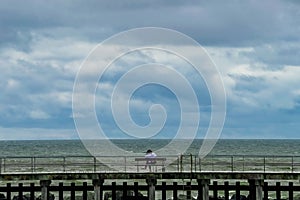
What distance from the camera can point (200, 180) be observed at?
5622cm

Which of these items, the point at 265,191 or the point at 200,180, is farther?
the point at 265,191

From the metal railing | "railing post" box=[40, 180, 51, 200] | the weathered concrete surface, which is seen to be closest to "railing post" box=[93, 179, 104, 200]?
the weathered concrete surface

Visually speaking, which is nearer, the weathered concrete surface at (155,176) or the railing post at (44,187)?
the weathered concrete surface at (155,176)

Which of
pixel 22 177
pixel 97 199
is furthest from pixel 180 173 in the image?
pixel 22 177

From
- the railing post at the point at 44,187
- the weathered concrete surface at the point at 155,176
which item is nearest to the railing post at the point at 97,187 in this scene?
the weathered concrete surface at the point at 155,176

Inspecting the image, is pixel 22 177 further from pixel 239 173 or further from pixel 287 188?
pixel 287 188

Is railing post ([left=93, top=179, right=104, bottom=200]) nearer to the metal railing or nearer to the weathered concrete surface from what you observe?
the weathered concrete surface

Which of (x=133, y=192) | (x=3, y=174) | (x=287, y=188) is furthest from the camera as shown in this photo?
(x=133, y=192)

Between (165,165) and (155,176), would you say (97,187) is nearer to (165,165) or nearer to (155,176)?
(155,176)

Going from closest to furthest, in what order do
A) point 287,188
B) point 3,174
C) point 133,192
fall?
point 3,174 < point 287,188 < point 133,192

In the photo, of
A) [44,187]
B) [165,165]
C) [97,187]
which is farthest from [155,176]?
[44,187]

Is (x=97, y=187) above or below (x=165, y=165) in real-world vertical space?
below

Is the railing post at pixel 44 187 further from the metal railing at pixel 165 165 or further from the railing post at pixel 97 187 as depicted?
the railing post at pixel 97 187

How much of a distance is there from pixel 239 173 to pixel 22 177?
12867 mm
